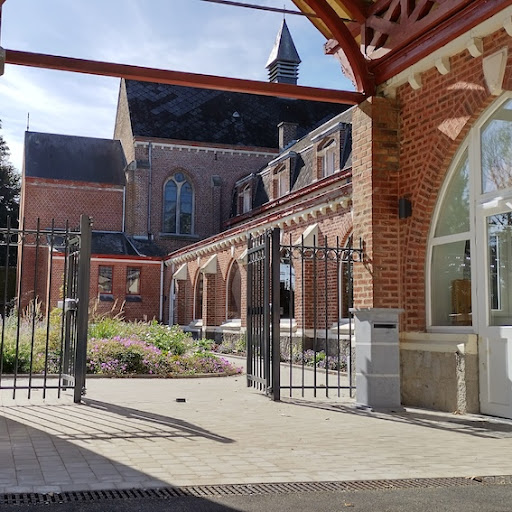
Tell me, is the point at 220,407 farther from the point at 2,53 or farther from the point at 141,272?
the point at 141,272

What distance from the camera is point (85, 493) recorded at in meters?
4.29

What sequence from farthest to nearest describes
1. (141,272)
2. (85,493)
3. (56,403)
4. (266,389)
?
1. (141,272)
2. (266,389)
3. (56,403)
4. (85,493)

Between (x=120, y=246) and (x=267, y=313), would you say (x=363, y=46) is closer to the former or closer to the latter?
(x=267, y=313)

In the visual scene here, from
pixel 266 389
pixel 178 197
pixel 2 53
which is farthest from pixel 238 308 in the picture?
pixel 2 53

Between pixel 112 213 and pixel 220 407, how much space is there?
28576 mm

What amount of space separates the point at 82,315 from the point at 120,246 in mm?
24655

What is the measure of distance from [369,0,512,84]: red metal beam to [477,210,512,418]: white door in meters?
2.07

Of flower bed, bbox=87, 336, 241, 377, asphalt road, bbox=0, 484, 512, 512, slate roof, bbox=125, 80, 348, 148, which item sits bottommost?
asphalt road, bbox=0, 484, 512, 512

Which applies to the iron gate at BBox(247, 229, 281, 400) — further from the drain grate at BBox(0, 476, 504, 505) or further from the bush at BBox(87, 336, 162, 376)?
the drain grate at BBox(0, 476, 504, 505)

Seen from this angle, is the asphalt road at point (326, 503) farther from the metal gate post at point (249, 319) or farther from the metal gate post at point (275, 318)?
the metal gate post at point (249, 319)

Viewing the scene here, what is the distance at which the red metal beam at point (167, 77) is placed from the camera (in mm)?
8437

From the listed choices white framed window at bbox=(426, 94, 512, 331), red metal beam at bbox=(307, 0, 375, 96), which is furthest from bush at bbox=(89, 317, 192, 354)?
red metal beam at bbox=(307, 0, 375, 96)

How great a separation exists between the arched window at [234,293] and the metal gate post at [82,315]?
1552 cm

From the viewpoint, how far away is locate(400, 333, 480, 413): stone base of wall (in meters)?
7.99
